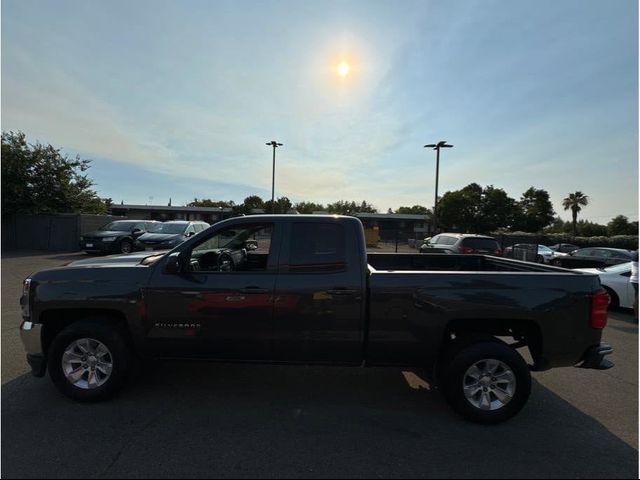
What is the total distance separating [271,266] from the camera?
12.6 ft

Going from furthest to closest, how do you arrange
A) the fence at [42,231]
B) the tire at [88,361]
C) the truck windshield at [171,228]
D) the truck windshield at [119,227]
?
the fence at [42,231]
the truck windshield at [119,227]
the truck windshield at [171,228]
the tire at [88,361]

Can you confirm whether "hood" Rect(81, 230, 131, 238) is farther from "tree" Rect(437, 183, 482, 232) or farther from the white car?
"tree" Rect(437, 183, 482, 232)

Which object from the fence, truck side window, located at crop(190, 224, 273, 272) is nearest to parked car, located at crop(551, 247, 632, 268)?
truck side window, located at crop(190, 224, 273, 272)

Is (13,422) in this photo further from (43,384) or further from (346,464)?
(346,464)

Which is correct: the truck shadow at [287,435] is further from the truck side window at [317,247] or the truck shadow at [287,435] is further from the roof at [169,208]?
the roof at [169,208]

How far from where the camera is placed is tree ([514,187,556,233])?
64.1 meters

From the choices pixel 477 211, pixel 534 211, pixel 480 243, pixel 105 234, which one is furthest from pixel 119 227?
pixel 534 211

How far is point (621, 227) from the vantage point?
210ft

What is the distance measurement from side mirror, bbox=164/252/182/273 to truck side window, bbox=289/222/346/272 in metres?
1.09

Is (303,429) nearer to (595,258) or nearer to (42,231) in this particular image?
(595,258)

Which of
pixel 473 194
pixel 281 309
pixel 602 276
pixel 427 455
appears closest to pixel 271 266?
pixel 281 309

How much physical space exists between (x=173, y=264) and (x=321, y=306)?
149cm

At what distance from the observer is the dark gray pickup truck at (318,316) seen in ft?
11.8

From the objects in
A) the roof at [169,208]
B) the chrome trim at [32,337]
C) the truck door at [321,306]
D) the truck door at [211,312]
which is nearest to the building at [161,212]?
the roof at [169,208]
